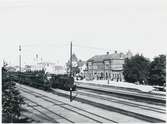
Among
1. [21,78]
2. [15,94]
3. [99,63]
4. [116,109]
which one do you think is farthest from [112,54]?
[15,94]

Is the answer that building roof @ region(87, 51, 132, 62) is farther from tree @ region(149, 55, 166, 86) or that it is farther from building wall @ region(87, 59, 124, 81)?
tree @ region(149, 55, 166, 86)

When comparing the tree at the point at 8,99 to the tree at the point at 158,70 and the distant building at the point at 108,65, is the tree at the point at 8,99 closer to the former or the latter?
the tree at the point at 158,70

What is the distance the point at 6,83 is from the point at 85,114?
297 inches

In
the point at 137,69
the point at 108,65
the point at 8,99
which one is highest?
the point at 108,65

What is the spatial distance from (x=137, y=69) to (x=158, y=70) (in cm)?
750

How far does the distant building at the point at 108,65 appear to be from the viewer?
79.0m

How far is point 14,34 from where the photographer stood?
1270 cm

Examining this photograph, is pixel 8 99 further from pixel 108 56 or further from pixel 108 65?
pixel 108 56

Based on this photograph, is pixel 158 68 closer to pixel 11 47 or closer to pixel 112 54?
pixel 11 47

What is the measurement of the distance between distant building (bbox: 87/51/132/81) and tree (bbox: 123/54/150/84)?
22.8 m

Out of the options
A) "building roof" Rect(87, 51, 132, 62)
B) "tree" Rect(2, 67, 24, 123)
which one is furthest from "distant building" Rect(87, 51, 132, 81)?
"tree" Rect(2, 67, 24, 123)

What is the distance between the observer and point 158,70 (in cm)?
4353

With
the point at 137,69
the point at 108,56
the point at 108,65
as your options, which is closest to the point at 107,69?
the point at 108,65

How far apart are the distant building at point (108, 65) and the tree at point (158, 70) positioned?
1221 inches
